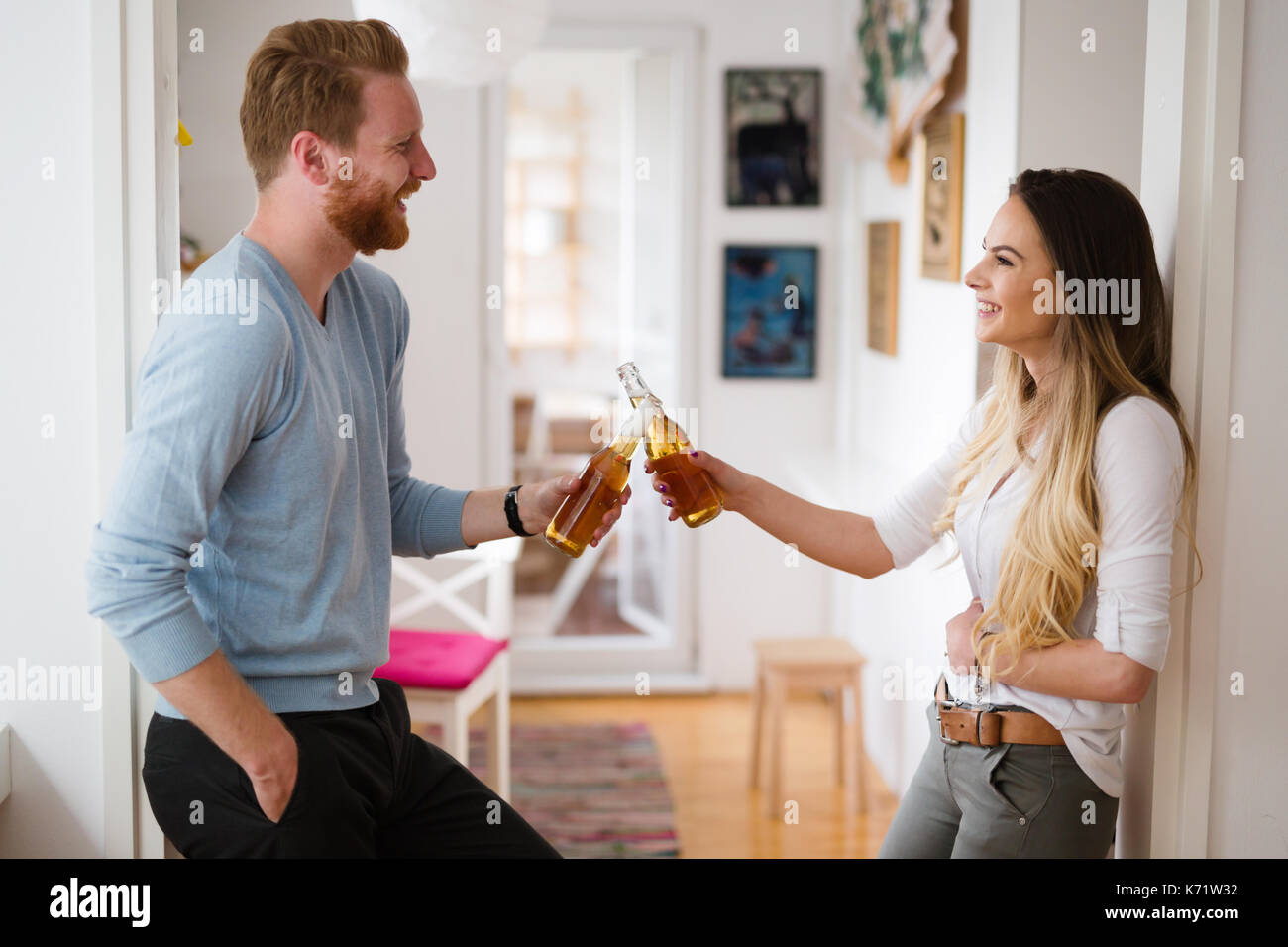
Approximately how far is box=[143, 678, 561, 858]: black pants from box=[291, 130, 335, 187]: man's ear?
58 centimetres

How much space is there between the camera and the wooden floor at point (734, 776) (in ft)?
10.3

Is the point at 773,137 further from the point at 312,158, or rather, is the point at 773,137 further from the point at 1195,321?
the point at 312,158

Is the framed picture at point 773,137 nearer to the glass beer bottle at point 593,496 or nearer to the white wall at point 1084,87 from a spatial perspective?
the white wall at point 1084,87

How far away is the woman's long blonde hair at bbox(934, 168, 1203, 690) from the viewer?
1433mm

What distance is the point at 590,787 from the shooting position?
349 centimetres

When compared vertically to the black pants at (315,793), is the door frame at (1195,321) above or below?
above

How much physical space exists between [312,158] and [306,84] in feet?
0.25

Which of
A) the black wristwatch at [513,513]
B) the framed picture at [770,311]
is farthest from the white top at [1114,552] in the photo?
the framed picture at [770,311]

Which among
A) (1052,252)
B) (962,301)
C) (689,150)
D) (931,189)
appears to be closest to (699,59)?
(689,150)

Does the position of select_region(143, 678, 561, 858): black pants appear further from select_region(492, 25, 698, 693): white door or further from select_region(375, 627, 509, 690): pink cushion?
select_region(492, 25, 698, 693): white door

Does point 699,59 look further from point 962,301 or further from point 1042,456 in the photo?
point 1042,456

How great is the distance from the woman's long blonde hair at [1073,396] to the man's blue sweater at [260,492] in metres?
0.74
